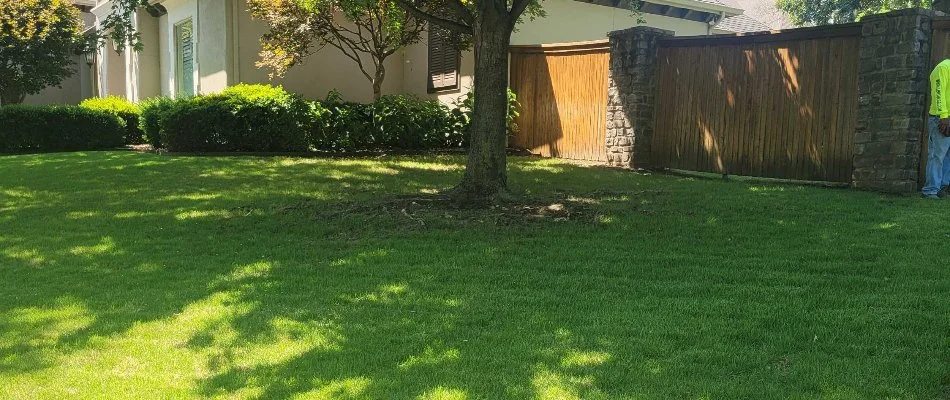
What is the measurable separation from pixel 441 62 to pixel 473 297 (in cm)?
1172

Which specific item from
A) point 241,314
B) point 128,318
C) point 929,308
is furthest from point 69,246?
point 929,308

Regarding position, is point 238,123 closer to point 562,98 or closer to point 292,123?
point 292,123

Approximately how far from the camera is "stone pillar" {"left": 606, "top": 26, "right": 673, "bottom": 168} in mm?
11625

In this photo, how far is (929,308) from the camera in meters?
4.25

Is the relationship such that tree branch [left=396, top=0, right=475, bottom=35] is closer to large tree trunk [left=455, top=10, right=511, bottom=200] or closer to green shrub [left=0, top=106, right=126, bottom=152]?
large tree trunk [left=455, top=10, right=511, bottom=200]

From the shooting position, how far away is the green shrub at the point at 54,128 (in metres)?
14.4

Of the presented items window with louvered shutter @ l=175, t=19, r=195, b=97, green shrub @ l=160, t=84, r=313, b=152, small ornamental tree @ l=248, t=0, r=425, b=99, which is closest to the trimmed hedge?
green shrub @ l=160, t=84, r=313, b=152

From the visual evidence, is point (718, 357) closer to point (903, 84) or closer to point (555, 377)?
point (555, 377)

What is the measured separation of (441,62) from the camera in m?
15.8

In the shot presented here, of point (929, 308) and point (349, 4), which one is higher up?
point (349, 4)

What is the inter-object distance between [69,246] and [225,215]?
1.56 metres

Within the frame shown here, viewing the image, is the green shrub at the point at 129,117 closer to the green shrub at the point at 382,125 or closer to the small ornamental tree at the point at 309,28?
the small ornamental tree at the point at 309,28

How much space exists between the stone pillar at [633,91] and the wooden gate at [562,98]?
1.60 feet

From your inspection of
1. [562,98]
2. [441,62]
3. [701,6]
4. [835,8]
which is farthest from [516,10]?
[835,8]
